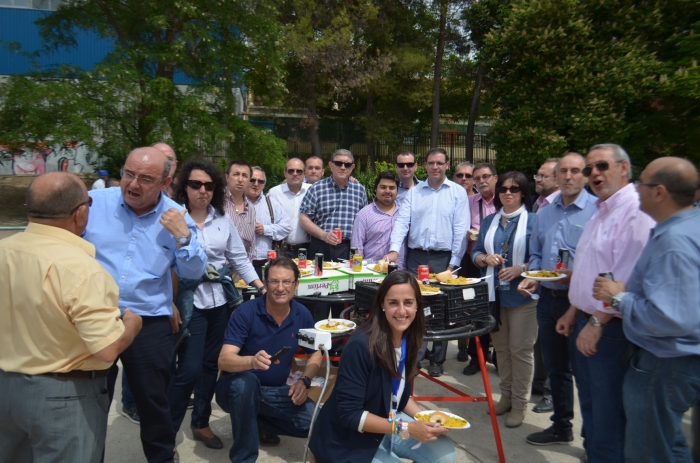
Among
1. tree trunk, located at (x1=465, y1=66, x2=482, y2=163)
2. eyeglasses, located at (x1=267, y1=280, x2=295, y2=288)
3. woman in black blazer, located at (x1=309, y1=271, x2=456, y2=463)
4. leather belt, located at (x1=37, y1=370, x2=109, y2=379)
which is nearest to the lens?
leather belt, located at (x1=37, y1=370, x2=109, y2=379)

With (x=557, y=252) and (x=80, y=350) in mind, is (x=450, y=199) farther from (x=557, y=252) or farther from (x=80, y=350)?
(x=80, y=350)

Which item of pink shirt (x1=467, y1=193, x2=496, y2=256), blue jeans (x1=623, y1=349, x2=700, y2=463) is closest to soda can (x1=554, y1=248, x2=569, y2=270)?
blue jeans (x1=623, y1=349, x2=700, y2=463)

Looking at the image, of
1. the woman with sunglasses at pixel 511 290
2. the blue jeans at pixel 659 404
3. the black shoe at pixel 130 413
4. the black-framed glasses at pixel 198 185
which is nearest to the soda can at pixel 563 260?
the woman with sunglasses at pixel 511 290

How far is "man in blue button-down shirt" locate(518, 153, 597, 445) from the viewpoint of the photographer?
13.5 feet

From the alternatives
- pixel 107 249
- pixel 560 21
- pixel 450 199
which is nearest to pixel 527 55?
pixel 560 21

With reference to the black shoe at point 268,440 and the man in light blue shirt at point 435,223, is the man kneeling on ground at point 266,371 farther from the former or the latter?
the man in light blue shirt at point 435,223

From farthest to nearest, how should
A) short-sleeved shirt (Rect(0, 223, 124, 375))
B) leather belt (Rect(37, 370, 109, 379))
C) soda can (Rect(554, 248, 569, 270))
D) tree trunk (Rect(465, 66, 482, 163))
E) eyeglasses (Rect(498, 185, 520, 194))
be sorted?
tree trunk (Rect(465, 66, 482, 163)), eyeglasses (Rect(498, 185, 520, 194)), soda can (Rect(554, 248, 569, 270)), leather belt (Rect(37, 370, 109, 379)), short-sleeved shirt (Rect(0, 223, 124, 375))

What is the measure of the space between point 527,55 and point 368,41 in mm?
8387

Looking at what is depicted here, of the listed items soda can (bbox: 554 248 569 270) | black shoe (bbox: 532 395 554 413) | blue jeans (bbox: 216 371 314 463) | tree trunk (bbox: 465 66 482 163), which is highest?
tree trunk (bbox: 465 66 482 163)

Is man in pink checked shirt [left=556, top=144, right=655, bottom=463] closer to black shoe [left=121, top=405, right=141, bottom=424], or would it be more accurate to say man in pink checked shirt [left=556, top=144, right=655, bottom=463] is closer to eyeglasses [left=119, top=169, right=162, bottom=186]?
eyeglasses [left=119, top=169, right=162, bottom=186]

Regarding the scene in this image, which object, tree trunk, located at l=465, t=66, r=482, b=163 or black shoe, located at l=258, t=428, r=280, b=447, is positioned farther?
tree trunk, located at l=465, t=66, r=482, b=163

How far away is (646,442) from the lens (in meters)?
2.72

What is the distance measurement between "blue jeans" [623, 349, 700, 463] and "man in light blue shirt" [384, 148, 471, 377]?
2845 mm

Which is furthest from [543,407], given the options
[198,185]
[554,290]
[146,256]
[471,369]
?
[146,256]
